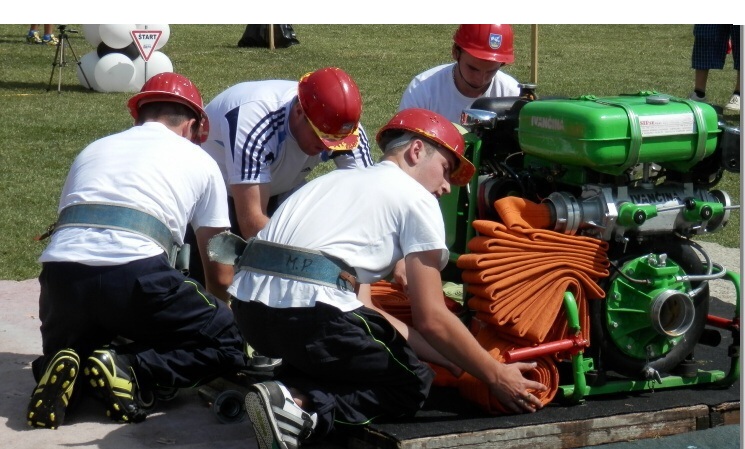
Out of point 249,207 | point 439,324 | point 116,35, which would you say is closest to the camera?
point 439,324

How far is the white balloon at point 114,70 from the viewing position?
13.4m

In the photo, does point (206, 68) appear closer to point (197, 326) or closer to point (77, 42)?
point (77, 42)

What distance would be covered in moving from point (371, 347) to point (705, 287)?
56.5 inches

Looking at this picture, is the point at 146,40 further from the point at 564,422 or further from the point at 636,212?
the point at 564,422

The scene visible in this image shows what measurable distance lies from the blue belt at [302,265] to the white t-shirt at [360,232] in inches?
0.8

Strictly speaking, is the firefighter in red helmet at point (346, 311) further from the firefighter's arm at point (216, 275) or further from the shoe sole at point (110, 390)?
the firefighter's arm at point (216, 275)

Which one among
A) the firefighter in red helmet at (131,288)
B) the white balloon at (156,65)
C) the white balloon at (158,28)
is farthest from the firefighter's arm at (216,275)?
the white balloon at (156,65)

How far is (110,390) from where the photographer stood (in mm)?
4246

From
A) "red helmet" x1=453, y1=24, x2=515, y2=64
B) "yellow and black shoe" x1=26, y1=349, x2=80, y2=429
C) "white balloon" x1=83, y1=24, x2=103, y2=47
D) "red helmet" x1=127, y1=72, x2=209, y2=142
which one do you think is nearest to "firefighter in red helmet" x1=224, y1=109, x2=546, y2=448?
"yellow and black shoe" x1=26, y1=349, x2=80, y2=429

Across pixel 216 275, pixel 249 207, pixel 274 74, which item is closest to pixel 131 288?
pixel 216 275

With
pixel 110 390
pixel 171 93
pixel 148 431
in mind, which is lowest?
pixel 148 431

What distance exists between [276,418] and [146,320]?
83 cm

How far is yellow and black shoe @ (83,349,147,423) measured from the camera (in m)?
4.25
